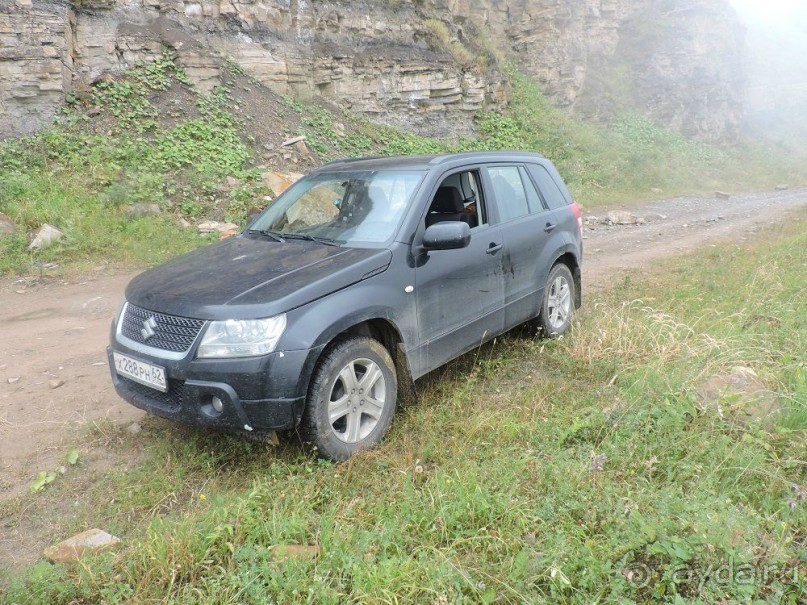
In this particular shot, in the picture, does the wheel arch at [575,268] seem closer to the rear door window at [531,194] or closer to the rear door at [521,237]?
the rear door at [521,237]

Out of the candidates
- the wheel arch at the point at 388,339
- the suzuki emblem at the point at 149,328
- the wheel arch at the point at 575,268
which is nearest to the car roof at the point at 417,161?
the wheel arch at the point at 575,268

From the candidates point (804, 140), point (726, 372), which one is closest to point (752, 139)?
point (804, 140)

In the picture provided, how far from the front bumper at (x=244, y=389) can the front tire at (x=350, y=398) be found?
0.12 m

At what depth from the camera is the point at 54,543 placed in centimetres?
290

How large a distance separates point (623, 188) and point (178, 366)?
17393 mm

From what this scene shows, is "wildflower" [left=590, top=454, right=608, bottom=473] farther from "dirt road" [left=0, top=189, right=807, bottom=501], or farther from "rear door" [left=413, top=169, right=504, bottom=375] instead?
"dirt road" [left=0, top=189, right=807, bottom=501]

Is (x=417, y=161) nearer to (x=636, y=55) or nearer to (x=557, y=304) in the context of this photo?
(x=557, y=304)

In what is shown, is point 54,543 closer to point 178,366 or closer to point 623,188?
point 178,366

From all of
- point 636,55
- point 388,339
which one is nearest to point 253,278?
point 388,339

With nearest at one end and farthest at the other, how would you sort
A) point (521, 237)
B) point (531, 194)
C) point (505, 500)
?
point (505, 500)
point (521, 237)
point (531, 194)

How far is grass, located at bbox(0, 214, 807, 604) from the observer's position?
2.42 m

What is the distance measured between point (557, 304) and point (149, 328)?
12.0 feet

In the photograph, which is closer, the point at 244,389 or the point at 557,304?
the point at 244,389

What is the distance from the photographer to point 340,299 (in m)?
3.41
